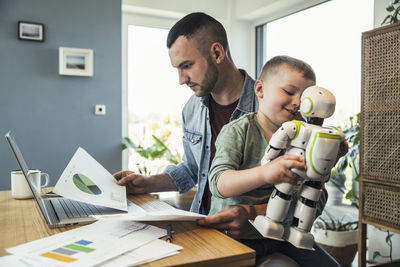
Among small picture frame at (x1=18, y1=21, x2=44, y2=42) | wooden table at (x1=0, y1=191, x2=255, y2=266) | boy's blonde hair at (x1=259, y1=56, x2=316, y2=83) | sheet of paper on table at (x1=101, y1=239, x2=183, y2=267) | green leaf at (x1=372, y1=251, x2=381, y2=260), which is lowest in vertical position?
green leaf at (x1=372, y1=251, x2=381, y2=260)

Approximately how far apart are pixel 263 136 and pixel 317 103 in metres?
0.28

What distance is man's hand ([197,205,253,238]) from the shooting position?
910mm

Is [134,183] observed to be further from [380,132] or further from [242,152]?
[380,132]

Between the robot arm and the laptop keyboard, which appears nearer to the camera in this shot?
the robot arm

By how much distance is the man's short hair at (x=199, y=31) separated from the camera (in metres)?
1.45

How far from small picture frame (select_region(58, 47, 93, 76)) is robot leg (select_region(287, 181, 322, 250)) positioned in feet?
8.76

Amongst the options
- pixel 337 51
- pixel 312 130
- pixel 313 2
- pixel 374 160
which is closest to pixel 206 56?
pixel 312 130

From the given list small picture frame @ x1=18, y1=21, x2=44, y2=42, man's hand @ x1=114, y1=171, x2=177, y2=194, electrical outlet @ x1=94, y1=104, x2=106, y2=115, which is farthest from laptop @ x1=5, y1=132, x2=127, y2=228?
small picture frame @ x1=18, y1=21, x2=44, y2=42

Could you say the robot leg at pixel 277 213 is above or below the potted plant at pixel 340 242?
above

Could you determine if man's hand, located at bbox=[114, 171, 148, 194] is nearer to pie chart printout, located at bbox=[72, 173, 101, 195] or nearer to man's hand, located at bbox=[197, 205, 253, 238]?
pie chart printout, located at bbox=[72, 173, 101, 195]

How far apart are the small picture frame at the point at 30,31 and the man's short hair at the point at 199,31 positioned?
1.98m

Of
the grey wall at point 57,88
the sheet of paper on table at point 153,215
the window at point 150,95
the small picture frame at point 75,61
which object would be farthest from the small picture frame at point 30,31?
the sheet of paper on table at point 153,215

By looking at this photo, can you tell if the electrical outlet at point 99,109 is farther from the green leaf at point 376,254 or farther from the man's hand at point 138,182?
the green leaf at point 376,254

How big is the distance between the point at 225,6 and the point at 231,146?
3.18 meters
